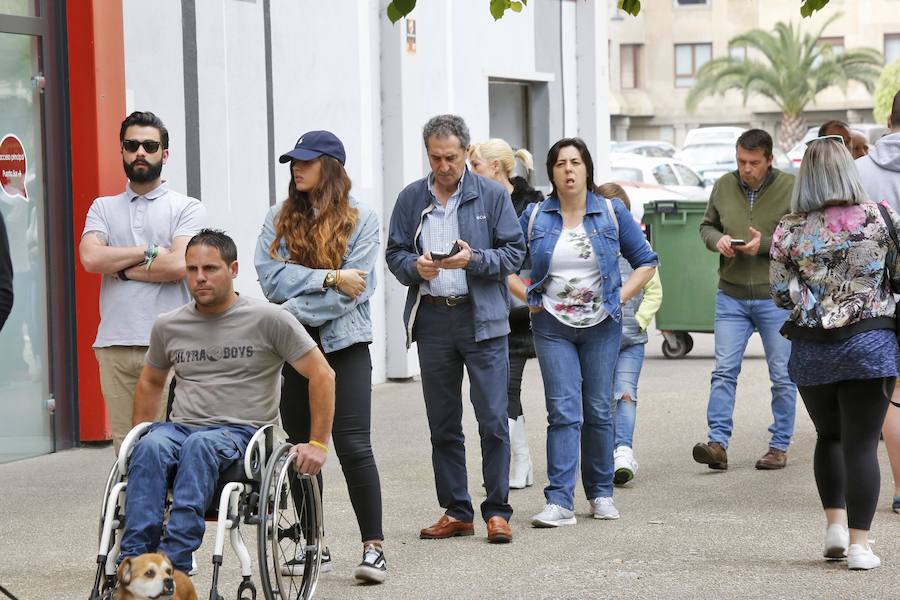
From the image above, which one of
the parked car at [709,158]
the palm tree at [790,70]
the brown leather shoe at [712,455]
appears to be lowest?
the brown leather shoe at [712,455]

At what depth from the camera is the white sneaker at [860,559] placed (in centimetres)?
675

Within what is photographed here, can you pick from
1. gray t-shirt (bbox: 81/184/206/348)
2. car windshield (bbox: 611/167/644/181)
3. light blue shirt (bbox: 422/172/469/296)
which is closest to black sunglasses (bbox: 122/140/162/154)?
gray t-shirt (bbox: 81/184/206/348)

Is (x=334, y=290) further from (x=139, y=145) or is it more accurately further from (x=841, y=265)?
(x=841, y=265)

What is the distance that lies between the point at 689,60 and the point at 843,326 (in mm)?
63249

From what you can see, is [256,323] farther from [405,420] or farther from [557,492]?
[405,420]

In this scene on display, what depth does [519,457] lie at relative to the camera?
8.96 metres

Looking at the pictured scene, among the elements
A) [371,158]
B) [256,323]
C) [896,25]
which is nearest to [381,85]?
[371,158]

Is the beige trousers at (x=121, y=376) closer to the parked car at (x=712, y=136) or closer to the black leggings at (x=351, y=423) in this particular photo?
the black leggings at (x=351, y=423)

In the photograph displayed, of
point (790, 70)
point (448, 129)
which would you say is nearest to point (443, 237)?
point (448, 129)

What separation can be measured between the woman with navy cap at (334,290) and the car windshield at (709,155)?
1464 inches

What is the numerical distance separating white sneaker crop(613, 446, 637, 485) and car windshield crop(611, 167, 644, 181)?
78.3 ft

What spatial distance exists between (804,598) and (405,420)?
5683mm

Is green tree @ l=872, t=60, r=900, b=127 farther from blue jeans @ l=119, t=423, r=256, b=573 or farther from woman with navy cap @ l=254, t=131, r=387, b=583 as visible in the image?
blue jeans @ l=119, t=423, r=256, b=573

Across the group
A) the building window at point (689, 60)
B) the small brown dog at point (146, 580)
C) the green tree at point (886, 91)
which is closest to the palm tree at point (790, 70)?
the building window at point (689, 60)
